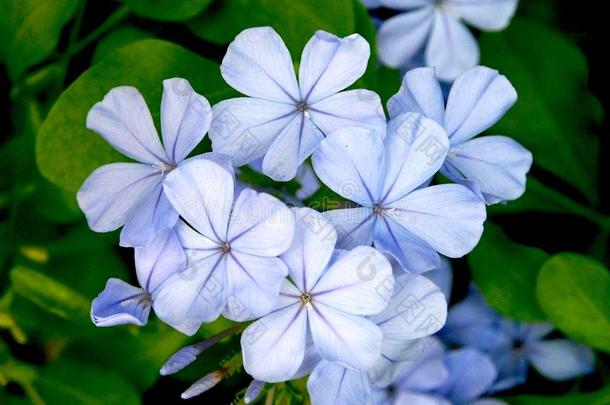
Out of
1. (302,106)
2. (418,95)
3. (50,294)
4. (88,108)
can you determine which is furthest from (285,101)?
(50,294)

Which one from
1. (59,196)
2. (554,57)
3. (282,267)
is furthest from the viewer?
(554,57)

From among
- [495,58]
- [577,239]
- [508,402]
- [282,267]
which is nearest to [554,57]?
[495,58]

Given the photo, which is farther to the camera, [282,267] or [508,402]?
[508,402]

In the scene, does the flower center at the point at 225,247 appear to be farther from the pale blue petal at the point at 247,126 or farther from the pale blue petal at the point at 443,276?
the pale blue petal at the point at 443,276

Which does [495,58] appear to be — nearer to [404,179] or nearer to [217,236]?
[404,179]

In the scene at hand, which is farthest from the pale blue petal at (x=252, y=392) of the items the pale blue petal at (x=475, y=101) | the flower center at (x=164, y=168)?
the pale blue petal at (x=475, y=101)

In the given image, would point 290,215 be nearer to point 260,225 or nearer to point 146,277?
point 260,225

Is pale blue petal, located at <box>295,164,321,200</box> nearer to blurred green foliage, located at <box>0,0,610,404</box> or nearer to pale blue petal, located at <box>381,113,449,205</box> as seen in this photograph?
blurred green foliage, located at <box>0,0,610,404</box>
